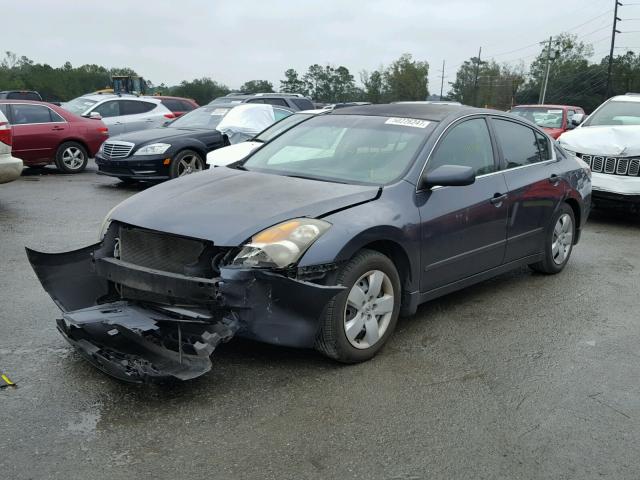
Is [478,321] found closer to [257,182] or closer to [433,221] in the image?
[433,221]

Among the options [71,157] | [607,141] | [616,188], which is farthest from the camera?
[71,157]

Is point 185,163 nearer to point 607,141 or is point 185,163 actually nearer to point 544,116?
point 607,141

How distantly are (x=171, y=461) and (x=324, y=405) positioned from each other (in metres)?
0.93

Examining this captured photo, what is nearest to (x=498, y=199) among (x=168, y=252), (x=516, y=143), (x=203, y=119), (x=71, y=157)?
(x=516, y=143)

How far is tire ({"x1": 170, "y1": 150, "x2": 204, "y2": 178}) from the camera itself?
36.1 feet

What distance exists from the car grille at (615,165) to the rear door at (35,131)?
33.4ft

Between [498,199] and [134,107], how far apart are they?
14088 millimetres

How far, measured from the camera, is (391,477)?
Answer: 289cm

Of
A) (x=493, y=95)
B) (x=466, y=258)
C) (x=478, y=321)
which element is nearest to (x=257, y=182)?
(x=466, y=258)

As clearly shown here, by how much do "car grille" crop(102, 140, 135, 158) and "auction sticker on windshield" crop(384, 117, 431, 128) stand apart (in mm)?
7156

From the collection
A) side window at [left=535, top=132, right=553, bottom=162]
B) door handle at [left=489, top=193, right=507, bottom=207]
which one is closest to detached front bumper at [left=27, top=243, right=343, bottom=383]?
door handle at [left=489, top=193, right=507, bottom=207]

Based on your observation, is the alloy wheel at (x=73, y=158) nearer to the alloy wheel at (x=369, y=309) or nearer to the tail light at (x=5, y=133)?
the tail light at (x=5, y=133)

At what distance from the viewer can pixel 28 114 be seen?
12836 mm

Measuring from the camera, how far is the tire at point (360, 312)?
388 cm
